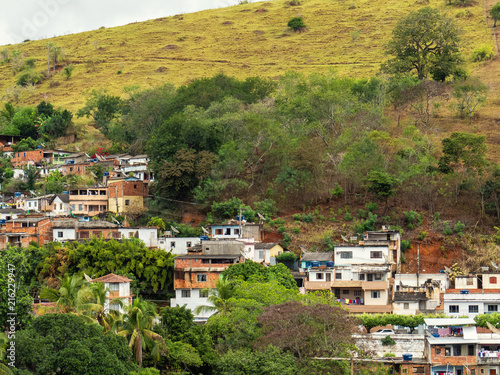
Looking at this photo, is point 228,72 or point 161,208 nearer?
point 161,208

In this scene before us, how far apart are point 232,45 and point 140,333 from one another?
86.7 meters

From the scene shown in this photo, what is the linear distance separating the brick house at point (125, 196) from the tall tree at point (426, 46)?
2740 cm

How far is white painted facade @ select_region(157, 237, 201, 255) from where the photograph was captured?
58.9 metres

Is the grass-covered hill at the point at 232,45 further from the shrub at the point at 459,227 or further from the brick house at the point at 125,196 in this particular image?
the shrub at the point at 459,227

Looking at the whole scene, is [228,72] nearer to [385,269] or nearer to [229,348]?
[385,269]

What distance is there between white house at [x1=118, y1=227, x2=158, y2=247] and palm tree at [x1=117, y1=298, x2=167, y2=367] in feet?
69.7

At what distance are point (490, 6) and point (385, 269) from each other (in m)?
71.7

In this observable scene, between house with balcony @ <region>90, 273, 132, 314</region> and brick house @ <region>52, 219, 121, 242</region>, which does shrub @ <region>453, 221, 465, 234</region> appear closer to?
brick house @ <region>52, 219, 121, 242</region>

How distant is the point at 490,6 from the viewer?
373 ft

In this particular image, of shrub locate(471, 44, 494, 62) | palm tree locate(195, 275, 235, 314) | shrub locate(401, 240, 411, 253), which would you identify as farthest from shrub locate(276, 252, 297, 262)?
shrub locate(471, 44, 494, 62)

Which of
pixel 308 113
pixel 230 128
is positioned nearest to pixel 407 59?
pixel 308 113

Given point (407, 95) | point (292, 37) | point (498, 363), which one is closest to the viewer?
point (498, 363)

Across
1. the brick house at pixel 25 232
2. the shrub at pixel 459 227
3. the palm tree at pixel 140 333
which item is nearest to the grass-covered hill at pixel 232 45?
the shrub at pixel 459 227

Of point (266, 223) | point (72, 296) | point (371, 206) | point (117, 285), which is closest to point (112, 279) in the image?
point (117, 285)
